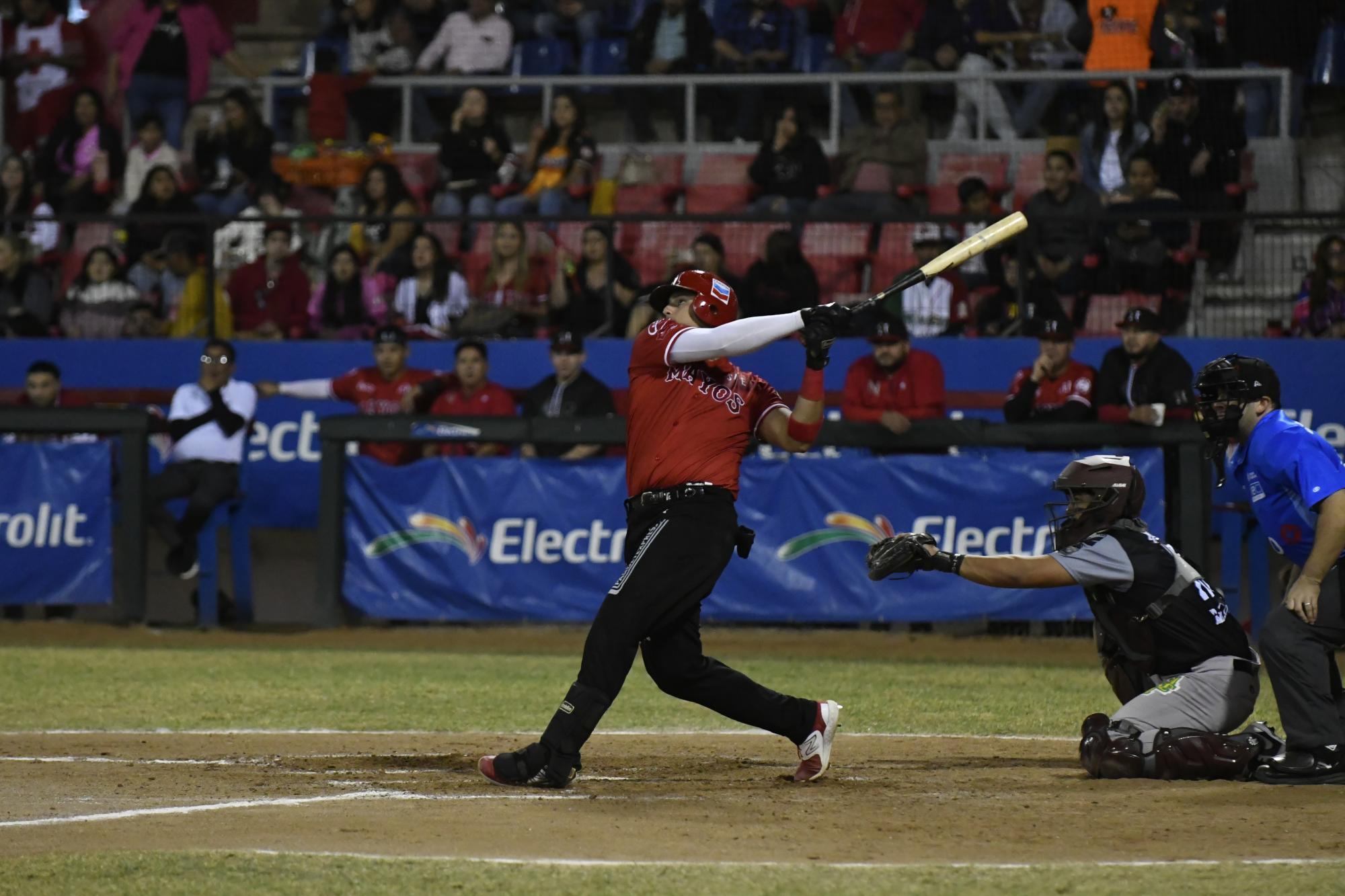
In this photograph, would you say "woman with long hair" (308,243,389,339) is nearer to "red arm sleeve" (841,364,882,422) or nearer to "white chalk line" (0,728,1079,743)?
"red arm sleeve" (841,364,882,422)

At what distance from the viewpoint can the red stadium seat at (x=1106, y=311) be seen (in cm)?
1401

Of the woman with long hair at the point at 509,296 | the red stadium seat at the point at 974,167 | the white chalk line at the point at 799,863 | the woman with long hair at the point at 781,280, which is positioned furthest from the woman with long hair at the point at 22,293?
the white chalk line at the point at 799,863

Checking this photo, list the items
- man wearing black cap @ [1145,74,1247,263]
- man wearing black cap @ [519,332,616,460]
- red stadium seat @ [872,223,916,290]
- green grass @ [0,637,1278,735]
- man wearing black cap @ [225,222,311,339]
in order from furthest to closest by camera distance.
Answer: man wearing black cap @ [225,222,311,339] < man wearing black cap @ [1145,74,1247,263] < red stadium seat @ [872,223,916,290] < man wearing black cap @ [519,332,616,460] < green grass @ [0,637,1278,735]

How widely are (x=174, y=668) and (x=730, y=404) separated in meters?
5.80

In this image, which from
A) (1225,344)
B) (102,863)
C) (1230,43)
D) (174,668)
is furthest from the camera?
(1230,43)

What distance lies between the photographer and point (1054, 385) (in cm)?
1285

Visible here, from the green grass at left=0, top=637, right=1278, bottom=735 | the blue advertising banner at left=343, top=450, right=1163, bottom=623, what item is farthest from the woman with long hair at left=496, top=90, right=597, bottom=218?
the green grass at left=0, top=637, right=1278, bottom=735

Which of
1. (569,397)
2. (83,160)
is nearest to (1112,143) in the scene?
(569,397)

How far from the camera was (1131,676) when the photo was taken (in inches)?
295

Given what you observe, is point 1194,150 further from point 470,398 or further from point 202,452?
point 202,452

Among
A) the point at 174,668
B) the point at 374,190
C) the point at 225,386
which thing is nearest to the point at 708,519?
the point at 174,668

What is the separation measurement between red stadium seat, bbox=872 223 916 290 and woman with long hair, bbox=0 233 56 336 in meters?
7.27

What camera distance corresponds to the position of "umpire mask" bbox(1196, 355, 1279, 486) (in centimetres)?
722

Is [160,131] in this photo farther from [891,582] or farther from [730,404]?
[730,404]
